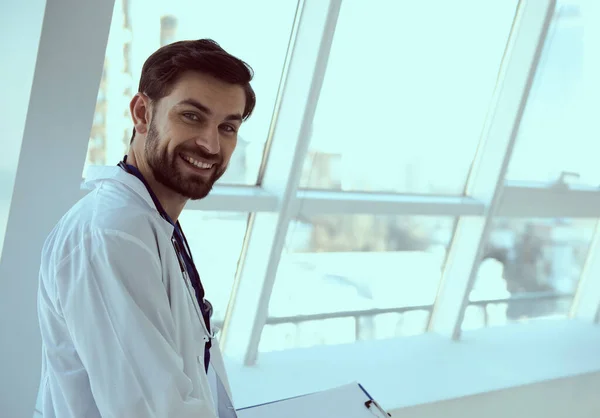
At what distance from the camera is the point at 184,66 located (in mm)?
1460

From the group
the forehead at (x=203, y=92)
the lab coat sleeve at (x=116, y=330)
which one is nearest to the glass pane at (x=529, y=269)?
the forehead at (x=203, y=92)

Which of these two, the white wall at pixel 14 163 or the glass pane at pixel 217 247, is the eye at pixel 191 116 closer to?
the white wall at pixel 14 163

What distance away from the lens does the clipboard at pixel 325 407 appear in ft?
5.87

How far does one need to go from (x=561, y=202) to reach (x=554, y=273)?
0.71m

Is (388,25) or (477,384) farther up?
(388,25)

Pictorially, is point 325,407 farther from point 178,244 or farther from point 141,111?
point 141,111

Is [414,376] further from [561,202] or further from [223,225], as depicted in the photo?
[561,202]

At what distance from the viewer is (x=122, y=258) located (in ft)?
4.07

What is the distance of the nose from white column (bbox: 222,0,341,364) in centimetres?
149

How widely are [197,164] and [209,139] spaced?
0.06 m

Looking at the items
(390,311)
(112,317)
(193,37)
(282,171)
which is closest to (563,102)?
(390,311)

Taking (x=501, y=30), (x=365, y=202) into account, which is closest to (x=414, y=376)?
(x=365, y=202)

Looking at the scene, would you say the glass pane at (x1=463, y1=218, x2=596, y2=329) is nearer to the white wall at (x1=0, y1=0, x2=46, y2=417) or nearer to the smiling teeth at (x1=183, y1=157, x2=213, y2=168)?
the white wall at (x1=0, y1=0, x2=46, y2=417)

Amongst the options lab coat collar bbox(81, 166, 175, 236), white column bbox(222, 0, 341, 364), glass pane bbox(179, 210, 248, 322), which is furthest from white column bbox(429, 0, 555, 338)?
lab coat collar bbox(81, 166, 175, 236)
